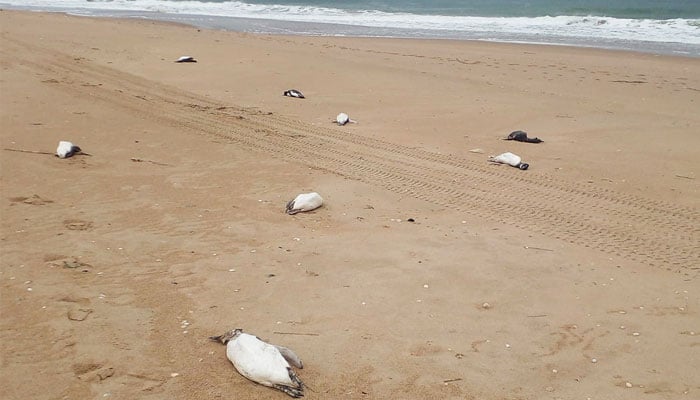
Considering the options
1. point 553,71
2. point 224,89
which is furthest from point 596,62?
point 224,89

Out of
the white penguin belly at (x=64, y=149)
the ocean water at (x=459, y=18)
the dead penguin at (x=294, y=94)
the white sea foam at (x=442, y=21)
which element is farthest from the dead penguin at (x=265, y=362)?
the white sea foam at (x=442, y=21)

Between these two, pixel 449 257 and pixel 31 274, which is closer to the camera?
pixel 31 274

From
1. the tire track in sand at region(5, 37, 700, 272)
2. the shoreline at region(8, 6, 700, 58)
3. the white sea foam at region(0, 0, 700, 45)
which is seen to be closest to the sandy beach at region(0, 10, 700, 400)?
the tire track in sand at region(5, 37, 700, 272)

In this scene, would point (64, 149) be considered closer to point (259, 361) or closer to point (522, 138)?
point (259, 361)

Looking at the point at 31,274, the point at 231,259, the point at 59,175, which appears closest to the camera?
the point at 31,274

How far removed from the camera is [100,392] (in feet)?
10.6

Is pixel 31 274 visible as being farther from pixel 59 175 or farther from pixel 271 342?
pixel 59 175

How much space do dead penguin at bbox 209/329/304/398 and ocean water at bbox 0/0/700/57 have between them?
1715 centimetres

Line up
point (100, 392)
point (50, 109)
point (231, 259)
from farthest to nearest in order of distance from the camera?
point (50, 109)
point (231, 259)
point (100, 392)

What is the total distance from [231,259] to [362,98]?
21.0 feet

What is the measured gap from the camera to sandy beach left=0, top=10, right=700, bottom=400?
3.52m

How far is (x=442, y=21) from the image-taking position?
1062 inches

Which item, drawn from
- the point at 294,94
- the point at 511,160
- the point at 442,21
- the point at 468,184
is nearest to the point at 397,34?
the point at 442,21

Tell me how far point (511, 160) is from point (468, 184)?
96 centimetres
